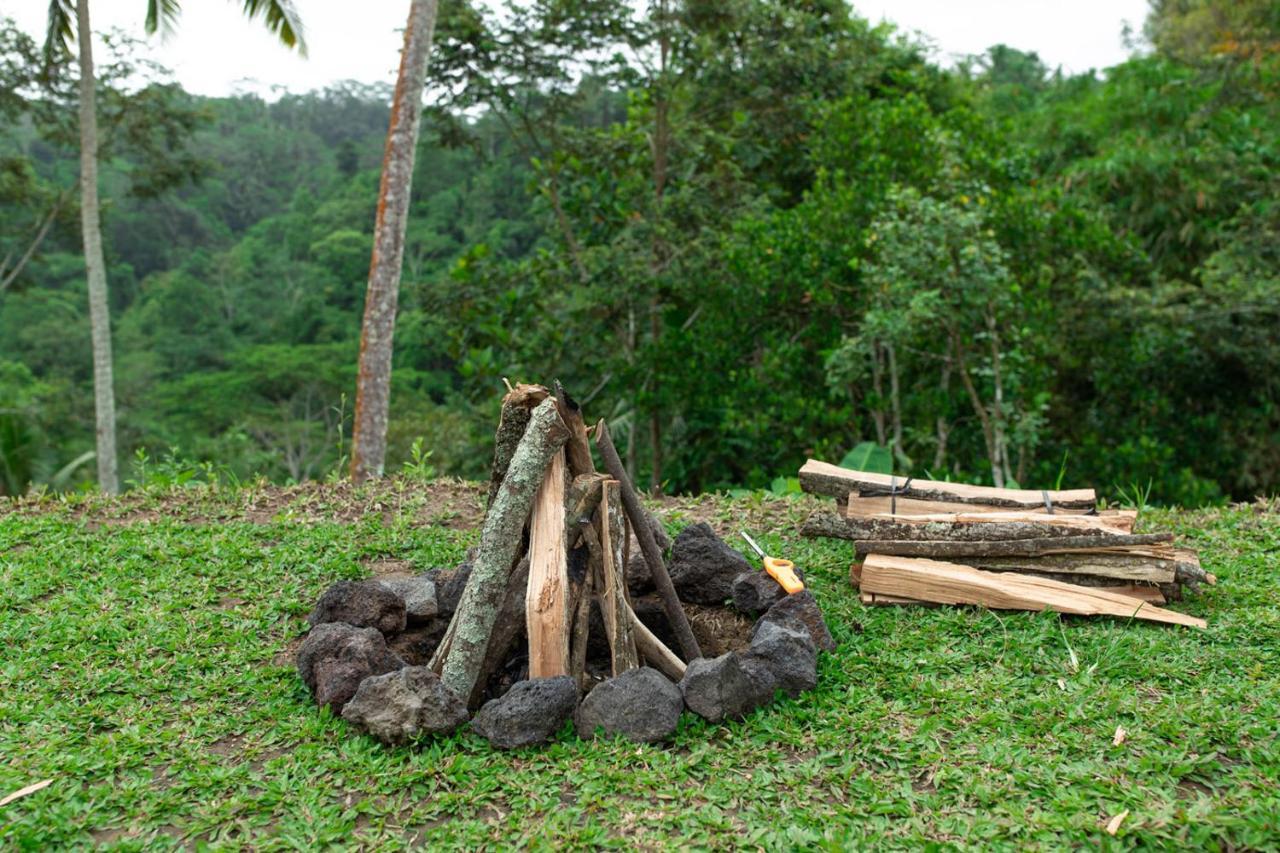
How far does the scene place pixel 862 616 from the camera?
462 cm

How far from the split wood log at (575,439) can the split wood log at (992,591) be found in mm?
1489

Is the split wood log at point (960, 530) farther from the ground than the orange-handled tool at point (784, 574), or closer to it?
farther from the ground

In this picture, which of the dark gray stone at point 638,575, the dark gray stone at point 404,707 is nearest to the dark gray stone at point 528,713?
the dark gray stone at point 404,707

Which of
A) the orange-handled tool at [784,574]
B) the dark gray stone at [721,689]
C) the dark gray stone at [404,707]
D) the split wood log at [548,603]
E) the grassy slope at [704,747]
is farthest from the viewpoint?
the orange-handled tool at [784,574]

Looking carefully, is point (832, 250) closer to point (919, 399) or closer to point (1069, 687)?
point (919, 399)

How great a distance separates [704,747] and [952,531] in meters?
1.97

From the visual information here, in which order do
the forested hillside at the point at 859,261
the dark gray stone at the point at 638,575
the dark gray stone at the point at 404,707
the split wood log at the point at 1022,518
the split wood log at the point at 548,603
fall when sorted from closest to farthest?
1. the dark gray stone at the point at 404,707
2. the split wood log at the point at 548,603
3. the dark gray stone at the point at 638,575
4. the split wood log at the point at 1022,518
5. the forested hillside at the point at 859,261

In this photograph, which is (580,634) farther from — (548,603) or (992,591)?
(992,591)

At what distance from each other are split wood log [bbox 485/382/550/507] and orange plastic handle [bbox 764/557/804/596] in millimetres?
1223

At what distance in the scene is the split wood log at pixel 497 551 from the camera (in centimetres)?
377

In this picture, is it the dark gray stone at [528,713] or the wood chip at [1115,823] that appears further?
the dark gray stone at [528,713]

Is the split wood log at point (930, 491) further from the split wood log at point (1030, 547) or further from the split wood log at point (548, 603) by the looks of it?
the split wood log at point (548, 603)

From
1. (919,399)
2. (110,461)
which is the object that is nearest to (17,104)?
(110,461)

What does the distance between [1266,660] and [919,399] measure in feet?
20.7
